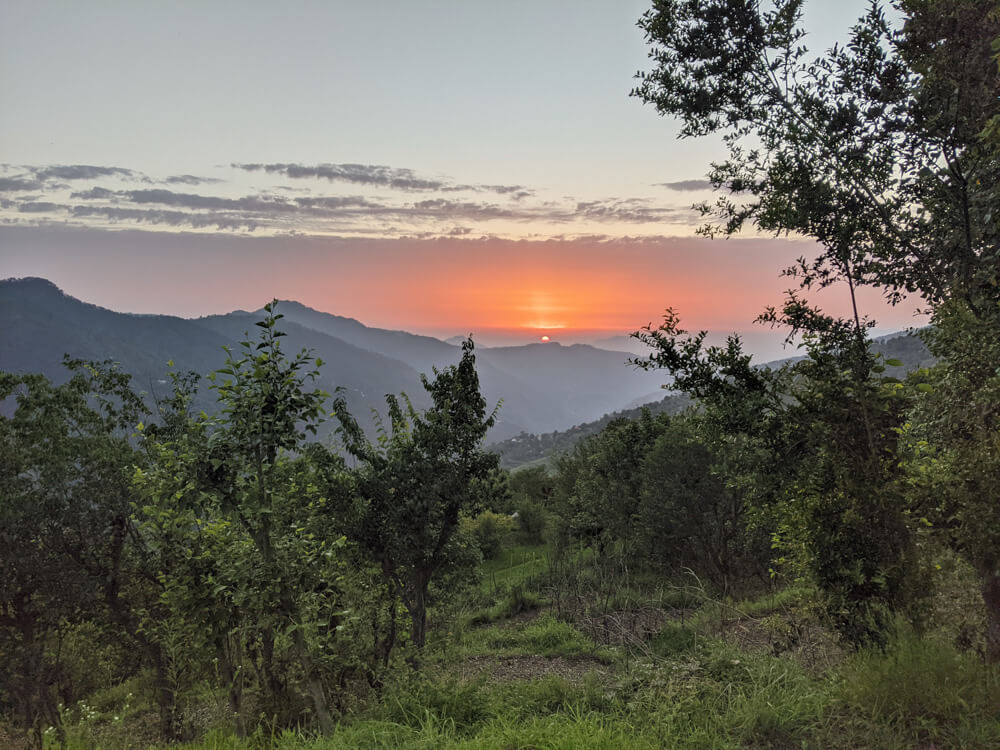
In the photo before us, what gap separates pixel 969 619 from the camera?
6.88m

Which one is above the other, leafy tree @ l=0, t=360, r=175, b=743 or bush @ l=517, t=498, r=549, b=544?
leafy tree @ l=0, t=360, r=175, b=743

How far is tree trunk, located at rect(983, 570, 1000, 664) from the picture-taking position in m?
5.55

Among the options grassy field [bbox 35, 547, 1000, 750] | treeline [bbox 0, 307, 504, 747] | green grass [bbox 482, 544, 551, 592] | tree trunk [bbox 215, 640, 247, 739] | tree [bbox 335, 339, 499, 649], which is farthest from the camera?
green grass [bbox 482, 544, 551, 592]

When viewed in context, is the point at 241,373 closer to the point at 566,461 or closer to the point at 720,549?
the point at 720,549

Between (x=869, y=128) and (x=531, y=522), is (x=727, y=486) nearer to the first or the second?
(x=869, y=128)

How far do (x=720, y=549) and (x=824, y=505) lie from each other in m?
15.8

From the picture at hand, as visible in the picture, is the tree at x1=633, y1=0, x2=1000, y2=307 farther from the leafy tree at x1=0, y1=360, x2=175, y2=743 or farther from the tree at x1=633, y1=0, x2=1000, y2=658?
Result: the leafy tree at x1=0, y1=360, x2=175, y2=743

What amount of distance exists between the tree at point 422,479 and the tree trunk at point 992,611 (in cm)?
700

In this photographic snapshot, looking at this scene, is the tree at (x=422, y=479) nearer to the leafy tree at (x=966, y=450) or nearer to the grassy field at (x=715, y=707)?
the grassy field at (x=715, y=707)

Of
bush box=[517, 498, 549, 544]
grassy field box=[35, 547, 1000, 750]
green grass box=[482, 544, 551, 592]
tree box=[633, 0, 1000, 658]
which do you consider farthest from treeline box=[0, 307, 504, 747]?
bush box=[517, 498, 549, 544]

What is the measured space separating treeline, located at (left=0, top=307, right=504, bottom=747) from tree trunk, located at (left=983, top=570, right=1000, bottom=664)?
6.89m

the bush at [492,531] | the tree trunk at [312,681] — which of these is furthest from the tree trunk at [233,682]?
the bush at [492,531]

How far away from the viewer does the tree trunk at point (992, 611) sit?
555 centimetres

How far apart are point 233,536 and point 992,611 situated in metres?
9.44
